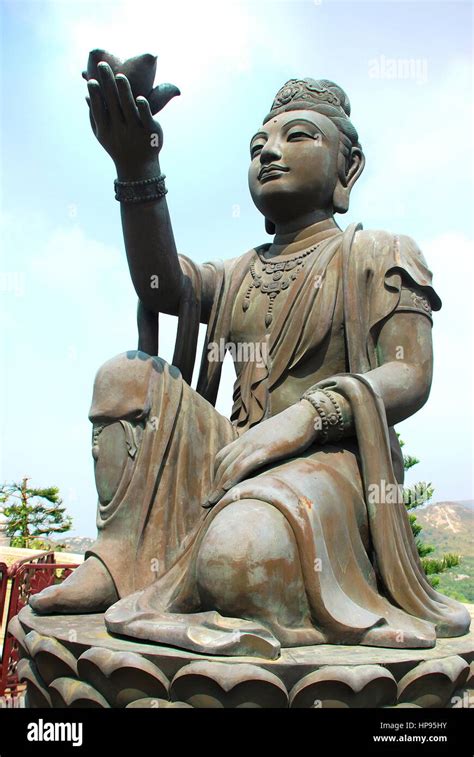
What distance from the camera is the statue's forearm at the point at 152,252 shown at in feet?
13.3

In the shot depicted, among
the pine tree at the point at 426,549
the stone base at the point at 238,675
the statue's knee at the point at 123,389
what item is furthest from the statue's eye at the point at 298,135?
the pine tree at the point at 426,549

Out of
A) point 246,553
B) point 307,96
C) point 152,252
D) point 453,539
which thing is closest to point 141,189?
point 152,252

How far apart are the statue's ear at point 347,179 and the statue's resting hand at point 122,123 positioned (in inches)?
47.5

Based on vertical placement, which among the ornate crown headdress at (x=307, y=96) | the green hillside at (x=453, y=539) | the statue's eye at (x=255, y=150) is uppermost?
the ornate crown headdress at (x=307, y=96)

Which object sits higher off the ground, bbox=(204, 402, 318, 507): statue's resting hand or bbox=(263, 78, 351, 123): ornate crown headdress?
bbox=(263, 78, 351, 123): ornate crown headdress

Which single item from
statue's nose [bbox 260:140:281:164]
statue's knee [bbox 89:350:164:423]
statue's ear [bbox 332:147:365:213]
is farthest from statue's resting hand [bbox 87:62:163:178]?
statue's ear [bbox 332:147:365:213]

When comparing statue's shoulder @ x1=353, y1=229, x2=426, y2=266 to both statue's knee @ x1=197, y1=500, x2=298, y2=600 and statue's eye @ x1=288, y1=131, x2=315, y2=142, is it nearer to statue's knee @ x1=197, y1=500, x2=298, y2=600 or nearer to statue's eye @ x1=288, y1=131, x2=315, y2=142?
statue's eye @ x1=288, y1=131, x2=315, y2=142

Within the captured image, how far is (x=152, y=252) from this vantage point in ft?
13.7

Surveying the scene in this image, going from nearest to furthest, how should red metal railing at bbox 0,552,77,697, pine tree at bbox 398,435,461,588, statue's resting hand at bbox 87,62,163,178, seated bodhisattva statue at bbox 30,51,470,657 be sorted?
seated bodhisattva statue at bbox 30,51,470,657 → statue's resting hand at bbox 87,62,163,178 → red metal railing at bbox 0,552,77,697 → pine tree at bbox 398,435,461,588

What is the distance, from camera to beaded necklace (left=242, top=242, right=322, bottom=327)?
4246 millimetres

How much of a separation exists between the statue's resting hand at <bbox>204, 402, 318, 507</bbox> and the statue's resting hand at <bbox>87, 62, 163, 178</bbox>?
5.13 ft

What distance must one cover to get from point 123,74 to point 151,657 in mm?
2701

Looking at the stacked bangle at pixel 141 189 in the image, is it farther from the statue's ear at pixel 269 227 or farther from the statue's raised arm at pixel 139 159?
the statue's ear at pixel 269 227

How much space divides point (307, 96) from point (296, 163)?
48 cm
